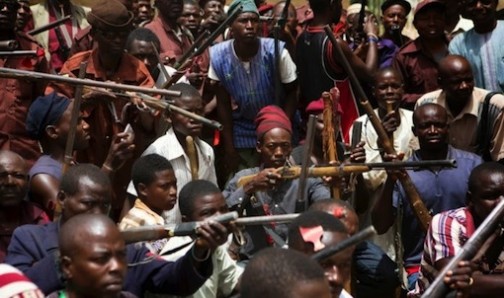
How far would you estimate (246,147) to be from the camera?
33.6 feet

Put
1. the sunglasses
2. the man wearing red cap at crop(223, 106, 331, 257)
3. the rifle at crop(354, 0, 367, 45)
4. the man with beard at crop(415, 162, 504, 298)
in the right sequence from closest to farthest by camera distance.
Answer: the man with beard at crop(415, 162, 504, 298), the man wearing red cap at crop(223, 106, 331, 257), the sunglasses, the rifle at crop(354, 0, 367, 45)

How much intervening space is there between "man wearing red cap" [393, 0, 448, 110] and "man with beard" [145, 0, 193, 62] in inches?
74.8

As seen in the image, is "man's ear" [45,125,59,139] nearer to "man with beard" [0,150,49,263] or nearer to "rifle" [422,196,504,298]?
"man with beard" [0,150,49,263]

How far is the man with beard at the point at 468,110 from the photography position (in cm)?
955

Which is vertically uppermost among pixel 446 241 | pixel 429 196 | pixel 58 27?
pixel 58 27


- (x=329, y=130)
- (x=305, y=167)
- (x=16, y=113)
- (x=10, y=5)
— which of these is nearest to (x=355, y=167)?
(x=305, y=167)

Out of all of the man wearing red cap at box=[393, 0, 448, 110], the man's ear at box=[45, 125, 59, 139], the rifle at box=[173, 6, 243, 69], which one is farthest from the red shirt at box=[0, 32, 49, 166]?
the man wearing red cap at box=[393, 0, 448, 110]

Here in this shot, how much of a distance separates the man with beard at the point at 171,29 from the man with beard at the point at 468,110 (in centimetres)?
253

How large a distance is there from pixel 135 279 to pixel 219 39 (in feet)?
16.9

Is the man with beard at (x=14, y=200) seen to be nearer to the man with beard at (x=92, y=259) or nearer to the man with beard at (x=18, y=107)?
the man with beard at (x=18, y=107)

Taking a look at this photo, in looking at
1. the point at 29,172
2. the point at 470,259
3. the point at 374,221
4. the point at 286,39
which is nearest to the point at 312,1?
the point at 286,39

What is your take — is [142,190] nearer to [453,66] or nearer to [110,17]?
[110,17]

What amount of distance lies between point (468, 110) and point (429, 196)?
0.98 metres

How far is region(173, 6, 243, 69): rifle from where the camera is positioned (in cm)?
996
